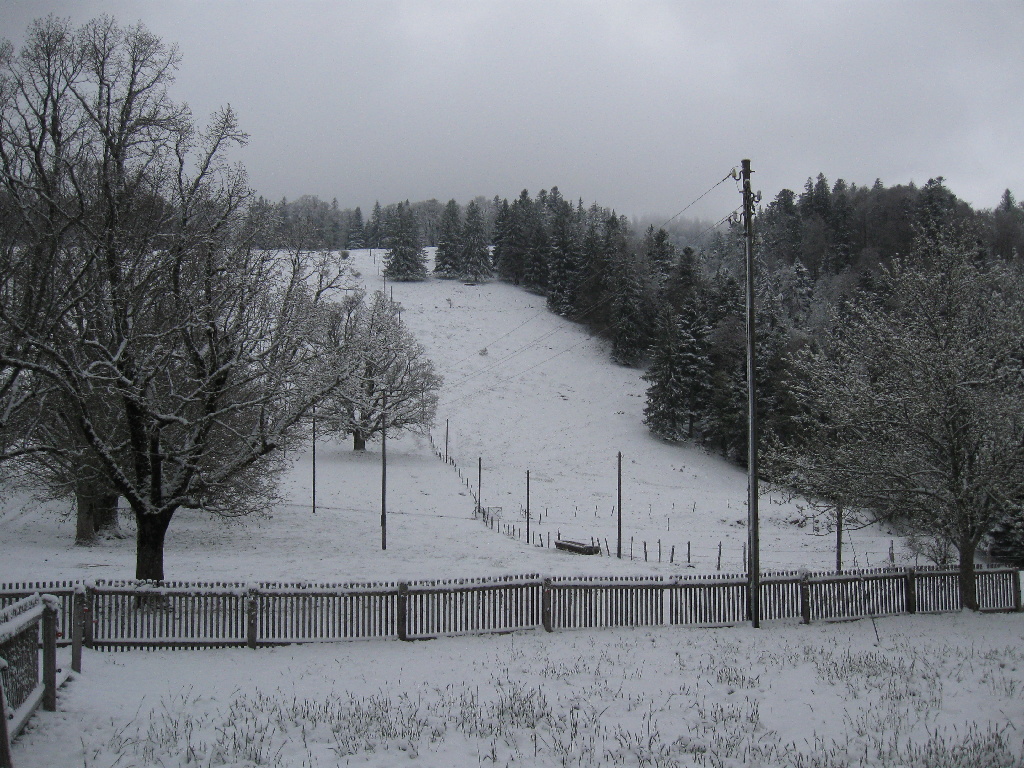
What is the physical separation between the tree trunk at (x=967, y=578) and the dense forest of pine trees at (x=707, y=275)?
87.8ft

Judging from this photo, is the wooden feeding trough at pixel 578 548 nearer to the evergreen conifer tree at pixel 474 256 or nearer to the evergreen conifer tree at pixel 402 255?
the evergreen conifer tree at pixel 474 256

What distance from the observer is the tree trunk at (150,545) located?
17438 millimetres

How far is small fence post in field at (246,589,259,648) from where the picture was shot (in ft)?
43.3

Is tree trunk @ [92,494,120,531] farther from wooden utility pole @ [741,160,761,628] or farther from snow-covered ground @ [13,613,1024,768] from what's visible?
wooden utility pole @ [741,160,761,628]

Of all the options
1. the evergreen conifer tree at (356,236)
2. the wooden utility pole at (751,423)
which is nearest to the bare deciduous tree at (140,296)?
the wooden utility pole at (751,423)

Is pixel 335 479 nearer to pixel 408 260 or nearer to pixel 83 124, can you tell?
pixel 83 124

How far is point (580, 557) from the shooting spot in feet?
91.8

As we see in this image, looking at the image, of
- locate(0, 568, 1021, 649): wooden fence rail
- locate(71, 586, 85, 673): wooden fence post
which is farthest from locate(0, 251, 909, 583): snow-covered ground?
locate(71, 586, 85, 673): wooden fence post

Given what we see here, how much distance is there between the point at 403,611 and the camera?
1382 cm

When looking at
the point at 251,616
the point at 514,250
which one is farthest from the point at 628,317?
the point at 251,616

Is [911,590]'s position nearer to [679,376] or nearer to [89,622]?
[89,622]

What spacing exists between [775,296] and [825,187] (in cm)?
3317

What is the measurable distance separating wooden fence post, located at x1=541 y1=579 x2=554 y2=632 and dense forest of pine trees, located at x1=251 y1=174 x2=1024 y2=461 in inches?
1288

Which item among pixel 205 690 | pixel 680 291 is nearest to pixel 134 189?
pixel 205 690
